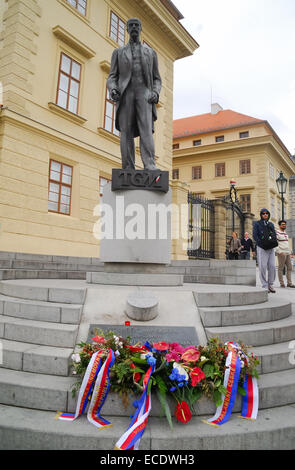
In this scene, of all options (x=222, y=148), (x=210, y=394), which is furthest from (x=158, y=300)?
(x=222, y=148)

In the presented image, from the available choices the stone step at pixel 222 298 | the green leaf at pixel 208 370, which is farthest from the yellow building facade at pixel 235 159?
the green leaf at pixel 208 370

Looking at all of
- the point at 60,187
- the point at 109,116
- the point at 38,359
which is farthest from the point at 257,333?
the point at 109,116

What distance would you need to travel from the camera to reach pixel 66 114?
12375 millimetres

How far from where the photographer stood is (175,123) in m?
40.4

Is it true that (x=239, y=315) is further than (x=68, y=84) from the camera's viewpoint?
No

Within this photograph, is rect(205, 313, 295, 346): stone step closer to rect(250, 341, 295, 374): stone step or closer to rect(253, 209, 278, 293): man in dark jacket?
rect(250, 341, 295, 374): stone step

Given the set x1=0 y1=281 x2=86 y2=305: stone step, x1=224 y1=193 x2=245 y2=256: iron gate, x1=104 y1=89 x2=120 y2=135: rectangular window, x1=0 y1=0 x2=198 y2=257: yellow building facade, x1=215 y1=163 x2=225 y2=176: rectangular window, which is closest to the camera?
x1=0 y1=281 x2=86 y2=305: stone step

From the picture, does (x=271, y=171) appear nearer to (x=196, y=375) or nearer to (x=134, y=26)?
(x=134, y=26)

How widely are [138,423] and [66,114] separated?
12.0 metres

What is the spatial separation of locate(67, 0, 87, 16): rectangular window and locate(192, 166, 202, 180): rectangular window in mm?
22400

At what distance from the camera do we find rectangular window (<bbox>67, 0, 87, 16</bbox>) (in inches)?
522

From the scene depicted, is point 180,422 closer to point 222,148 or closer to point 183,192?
point 183,192

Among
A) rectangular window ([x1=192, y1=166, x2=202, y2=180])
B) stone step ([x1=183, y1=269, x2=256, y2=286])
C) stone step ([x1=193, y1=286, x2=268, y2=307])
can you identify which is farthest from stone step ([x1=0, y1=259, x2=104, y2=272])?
rectangular window ([x1=192, y1=166, x2=202, y2=180])

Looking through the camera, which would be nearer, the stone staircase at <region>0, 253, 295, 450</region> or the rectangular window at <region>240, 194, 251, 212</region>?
the stone staircase at <region>0, 253, 295, 450</region>
